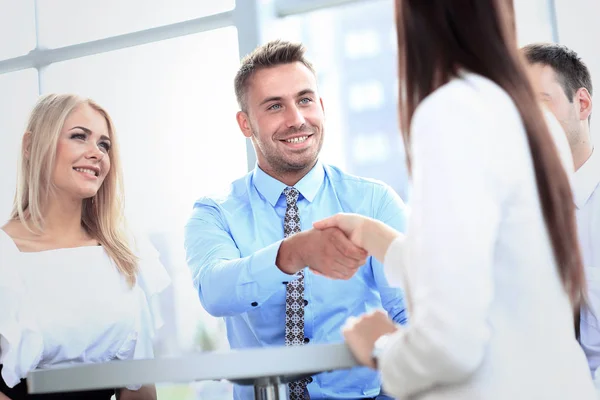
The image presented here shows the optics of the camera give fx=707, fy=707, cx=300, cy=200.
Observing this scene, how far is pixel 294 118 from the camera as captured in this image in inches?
111

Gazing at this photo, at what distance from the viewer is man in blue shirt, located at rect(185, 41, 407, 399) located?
232cm

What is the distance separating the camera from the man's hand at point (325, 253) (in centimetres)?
177

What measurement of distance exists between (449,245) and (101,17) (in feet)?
12.1

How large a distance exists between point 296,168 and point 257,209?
0.74 ft

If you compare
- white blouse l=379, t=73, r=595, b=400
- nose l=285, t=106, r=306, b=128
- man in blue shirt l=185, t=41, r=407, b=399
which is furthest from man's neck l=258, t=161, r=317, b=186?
white blouse l=379, t=73, r=595, b=400

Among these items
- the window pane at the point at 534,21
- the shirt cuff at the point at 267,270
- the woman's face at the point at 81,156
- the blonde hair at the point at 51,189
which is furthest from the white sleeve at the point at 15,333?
the window pane at the point at 534,21

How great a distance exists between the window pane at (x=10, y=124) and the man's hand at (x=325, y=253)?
2.83 metres

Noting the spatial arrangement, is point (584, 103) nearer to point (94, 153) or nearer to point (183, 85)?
point (94, 153)

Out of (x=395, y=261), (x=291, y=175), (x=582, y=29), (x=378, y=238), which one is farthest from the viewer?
(x=582, y=29)

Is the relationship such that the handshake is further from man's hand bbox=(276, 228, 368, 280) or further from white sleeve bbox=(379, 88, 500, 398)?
white sleeve bbox=(379, 88, 500, 398)

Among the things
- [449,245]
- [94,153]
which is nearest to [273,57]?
[94,153]

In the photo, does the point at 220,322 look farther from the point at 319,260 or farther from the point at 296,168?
the point at 319,260

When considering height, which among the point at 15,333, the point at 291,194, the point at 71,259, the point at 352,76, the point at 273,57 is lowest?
the point at 15,333

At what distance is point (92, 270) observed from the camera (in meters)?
2.85
